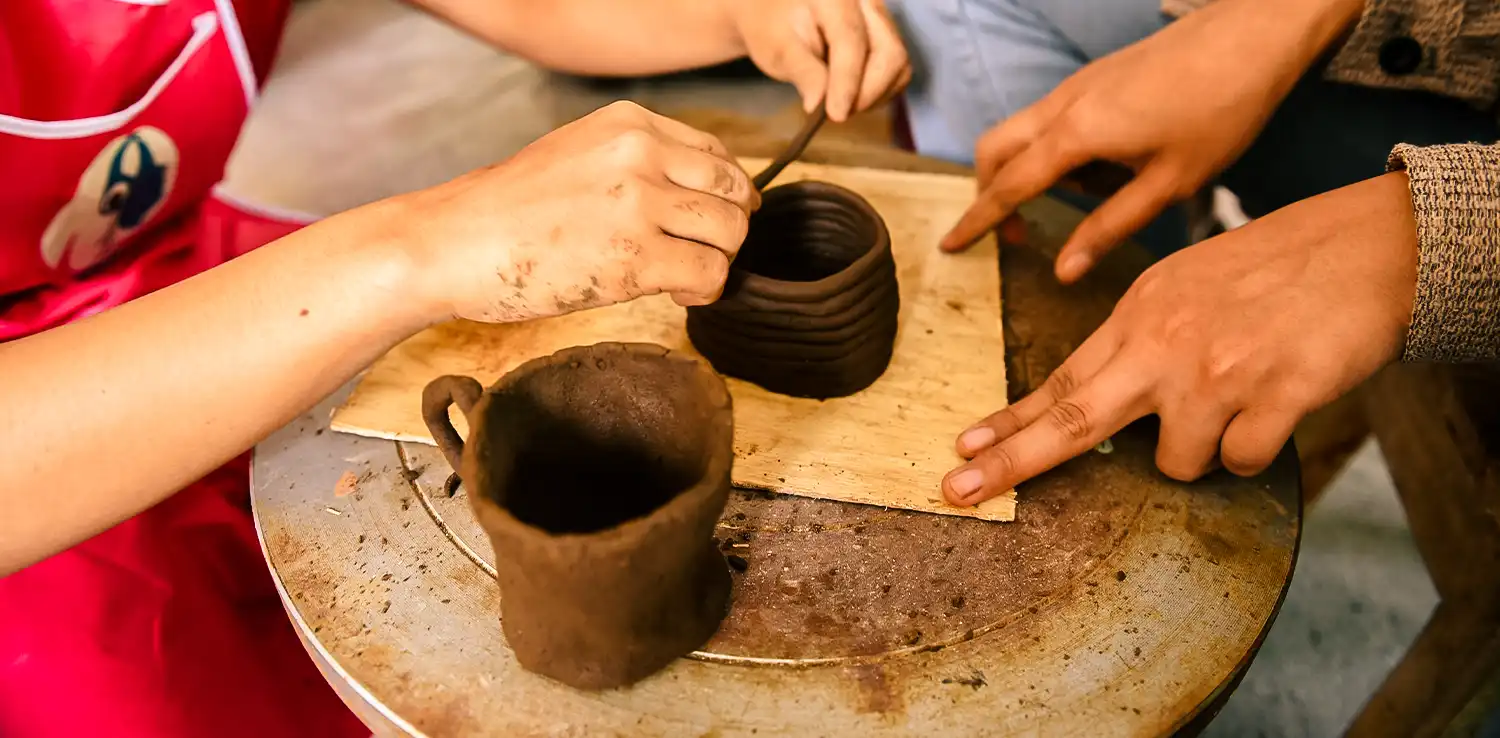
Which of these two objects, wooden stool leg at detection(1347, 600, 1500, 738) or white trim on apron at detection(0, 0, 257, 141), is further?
wooden stool leg at detection(1347, 600, 1500, 738)

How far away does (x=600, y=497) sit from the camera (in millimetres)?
804

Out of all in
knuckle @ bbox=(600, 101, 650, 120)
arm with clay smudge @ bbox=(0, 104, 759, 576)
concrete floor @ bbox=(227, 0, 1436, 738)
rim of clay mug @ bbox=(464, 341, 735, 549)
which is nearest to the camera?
rim of clay mug @ bbox=(464, 341, 735, 549)

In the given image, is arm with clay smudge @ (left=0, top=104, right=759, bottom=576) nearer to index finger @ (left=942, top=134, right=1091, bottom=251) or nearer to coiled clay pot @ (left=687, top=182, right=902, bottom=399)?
coiled clay pot @ (left=687, top=182, right=902, bottom=399)

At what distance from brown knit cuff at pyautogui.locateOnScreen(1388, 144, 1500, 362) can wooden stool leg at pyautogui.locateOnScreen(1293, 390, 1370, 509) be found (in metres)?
0.70

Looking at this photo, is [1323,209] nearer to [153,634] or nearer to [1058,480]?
[1058,480]

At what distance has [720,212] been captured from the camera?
32.0 inches

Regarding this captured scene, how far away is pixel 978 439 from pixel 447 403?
Answer: 47 centimetres

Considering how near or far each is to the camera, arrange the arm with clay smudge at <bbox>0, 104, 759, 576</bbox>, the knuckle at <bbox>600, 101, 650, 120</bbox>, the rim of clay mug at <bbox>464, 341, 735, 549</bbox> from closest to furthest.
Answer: the rim of clay mug at <bbox>464, 341, 735, 549</bbox>, the arm with clay smudge at <bbox>0, 104, 759, 576</bbox>, the knuckle at <bbox>600, 101, 650, 120</bbox>

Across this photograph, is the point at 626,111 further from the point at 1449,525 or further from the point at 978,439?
the point at 1449,525

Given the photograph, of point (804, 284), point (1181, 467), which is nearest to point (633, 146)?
point (804, 284)

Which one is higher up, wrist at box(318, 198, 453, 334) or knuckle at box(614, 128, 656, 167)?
knuckle at box(614, 128, 656, 167)

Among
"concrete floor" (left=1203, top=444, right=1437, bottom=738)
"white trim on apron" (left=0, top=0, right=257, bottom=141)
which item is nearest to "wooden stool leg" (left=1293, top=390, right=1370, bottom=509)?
"concrete floor" (left=1203, top=444, right=1437, bottom=738)

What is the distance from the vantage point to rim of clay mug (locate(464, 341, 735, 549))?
622mm

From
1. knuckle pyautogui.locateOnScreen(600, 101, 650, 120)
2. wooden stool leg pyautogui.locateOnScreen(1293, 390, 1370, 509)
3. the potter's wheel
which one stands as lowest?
wooden stool leg pyautogui.locateOnScreen(1293, 390, 1370, 509)
